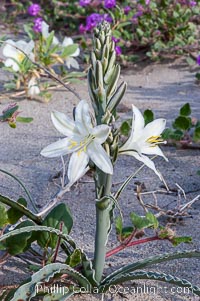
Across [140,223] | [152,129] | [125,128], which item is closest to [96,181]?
[152,129]

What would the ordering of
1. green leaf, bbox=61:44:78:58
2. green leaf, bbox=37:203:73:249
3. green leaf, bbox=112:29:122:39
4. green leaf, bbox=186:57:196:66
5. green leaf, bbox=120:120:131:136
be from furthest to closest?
green leaf, bbox=112:29:122:39 < green leaf, bbox=186:57:196:66 < green leaf, bbox=61:44:78:58 < green leaf, bbox=120:120:131:136 < green leaf, bbox=37:203:73:249

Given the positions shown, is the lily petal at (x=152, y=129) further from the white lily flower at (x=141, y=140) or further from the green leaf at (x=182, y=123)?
the green leaf at (x=182, y=123)

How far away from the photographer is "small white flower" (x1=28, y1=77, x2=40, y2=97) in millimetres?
3660

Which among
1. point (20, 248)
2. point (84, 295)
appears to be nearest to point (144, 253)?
point (84, 295)

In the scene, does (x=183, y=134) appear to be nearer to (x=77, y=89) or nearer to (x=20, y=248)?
(x=77, y=89)

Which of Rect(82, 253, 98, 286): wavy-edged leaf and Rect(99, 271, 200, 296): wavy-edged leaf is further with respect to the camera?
Rect(82, 253, 98, 286): wavy-edged leaf

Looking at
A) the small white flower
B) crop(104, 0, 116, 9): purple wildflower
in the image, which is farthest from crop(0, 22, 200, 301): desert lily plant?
crop(104, 0, 116, 9): purple wildflower

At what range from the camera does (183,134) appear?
9.85 ft

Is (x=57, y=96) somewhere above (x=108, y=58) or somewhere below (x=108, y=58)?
above

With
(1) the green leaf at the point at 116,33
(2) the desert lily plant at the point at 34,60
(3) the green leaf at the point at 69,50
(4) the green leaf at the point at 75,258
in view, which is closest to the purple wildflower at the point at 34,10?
(1) the green leaf at the point at 116,33

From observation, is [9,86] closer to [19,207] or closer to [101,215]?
[19,207]

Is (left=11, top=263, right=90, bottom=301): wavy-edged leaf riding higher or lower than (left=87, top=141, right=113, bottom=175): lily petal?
lower

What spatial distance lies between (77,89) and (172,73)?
0.66m

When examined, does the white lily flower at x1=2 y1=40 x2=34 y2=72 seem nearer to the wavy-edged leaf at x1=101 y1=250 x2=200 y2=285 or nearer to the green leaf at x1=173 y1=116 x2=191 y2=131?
the green leaf at x1=173 y1=116 x2=191 y2=131
